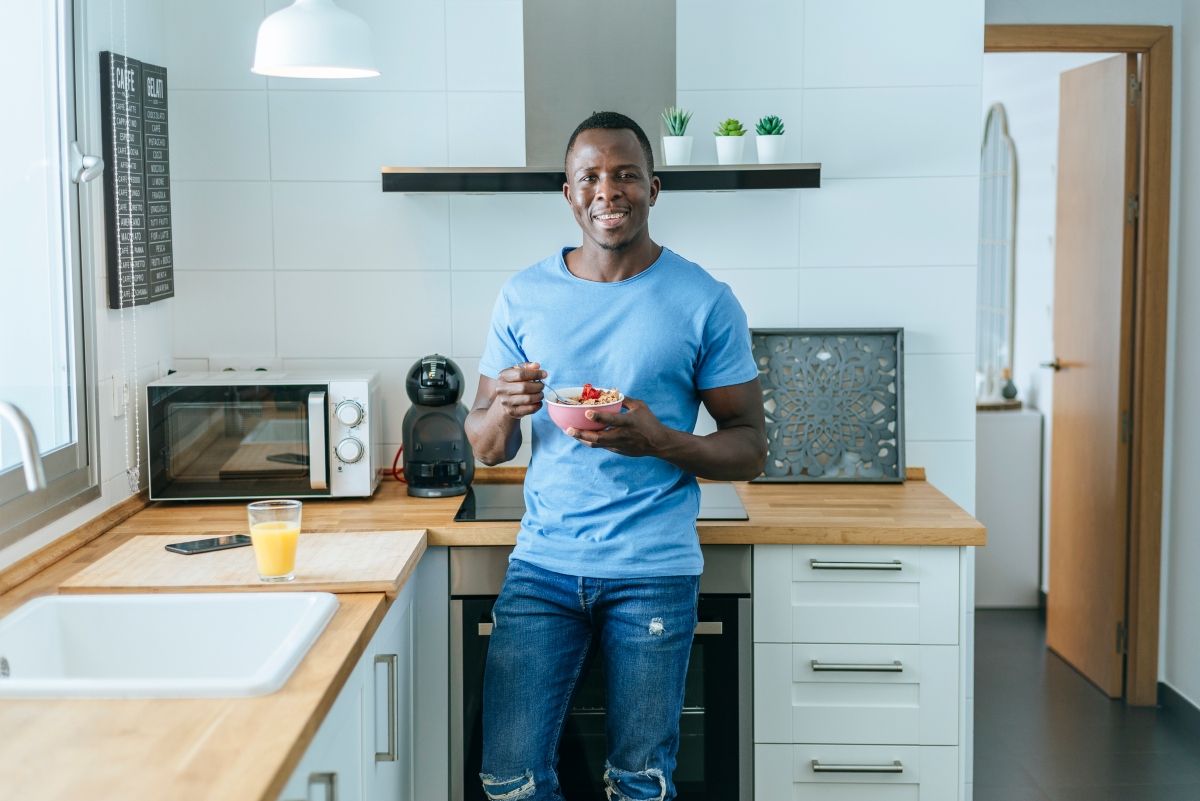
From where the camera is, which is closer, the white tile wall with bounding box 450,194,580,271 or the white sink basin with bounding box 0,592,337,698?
the white sink basin with bounding box 0,592,337,698

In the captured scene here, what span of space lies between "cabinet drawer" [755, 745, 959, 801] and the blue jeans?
457 millimetres

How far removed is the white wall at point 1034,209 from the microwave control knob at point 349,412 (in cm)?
270

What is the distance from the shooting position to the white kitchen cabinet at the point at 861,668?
7.22 feet

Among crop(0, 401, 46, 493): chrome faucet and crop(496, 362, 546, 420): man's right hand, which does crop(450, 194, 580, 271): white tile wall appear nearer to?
crop(496, 362, 546, 420): man's right hand

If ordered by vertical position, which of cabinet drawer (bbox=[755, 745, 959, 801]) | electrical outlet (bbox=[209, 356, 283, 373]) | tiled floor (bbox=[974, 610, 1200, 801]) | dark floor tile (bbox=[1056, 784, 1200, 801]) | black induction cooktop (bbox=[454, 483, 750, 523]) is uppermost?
electrical outlet (bbox=[209, 356, 283, 373])

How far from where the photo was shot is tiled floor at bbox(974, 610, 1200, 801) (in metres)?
2.80

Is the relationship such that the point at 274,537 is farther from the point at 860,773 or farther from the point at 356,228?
the point at 860,773

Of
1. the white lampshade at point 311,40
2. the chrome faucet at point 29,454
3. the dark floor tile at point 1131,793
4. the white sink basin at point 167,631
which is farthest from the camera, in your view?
the dark floor tile at point 1131,793

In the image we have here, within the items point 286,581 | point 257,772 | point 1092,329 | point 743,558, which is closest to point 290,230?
point 286,581

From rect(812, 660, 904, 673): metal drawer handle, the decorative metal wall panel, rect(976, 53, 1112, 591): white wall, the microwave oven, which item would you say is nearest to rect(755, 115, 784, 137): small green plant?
the decorative metal wall panel

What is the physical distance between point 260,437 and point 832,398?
1363 millimetres

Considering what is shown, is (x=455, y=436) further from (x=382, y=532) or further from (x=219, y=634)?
(x=219, y=634)

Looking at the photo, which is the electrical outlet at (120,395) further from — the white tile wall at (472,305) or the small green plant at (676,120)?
the small green plant at (676,120)

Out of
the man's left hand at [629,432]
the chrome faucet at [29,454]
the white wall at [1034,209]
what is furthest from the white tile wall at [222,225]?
the white wall at [1034,209]
